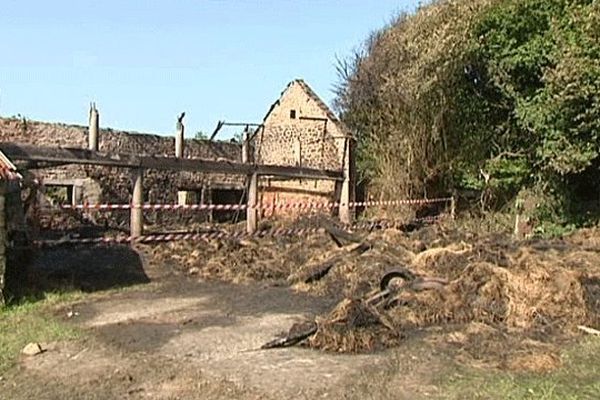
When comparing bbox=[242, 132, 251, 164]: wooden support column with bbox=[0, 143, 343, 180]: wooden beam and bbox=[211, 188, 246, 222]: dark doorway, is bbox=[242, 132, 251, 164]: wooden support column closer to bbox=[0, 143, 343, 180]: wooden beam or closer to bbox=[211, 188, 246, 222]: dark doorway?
bbox=[211, 188, 246, 222]: dark doorway

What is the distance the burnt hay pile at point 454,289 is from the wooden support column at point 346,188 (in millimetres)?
7319

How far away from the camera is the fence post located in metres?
20.1

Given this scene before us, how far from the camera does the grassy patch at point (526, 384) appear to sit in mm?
4629

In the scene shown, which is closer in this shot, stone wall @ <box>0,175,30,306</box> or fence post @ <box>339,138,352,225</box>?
stone wall @ <box>0,175,30,306</box>

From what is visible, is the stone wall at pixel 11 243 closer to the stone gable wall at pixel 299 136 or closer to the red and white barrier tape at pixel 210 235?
the red and white barrier tape at pixel 210 235

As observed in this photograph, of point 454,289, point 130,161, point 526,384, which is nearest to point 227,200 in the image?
point 130,161

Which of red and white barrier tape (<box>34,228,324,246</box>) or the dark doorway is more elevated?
the dark doorway

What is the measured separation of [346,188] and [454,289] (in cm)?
1325

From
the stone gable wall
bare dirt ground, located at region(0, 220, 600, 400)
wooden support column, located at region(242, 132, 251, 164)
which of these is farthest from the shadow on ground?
the stone gable wall

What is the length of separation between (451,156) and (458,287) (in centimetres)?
1353

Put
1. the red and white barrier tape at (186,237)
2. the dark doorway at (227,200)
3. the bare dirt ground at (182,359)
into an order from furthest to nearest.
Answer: the dark doorway at (227,200) < the red and white barrier tape at (186,237) < the bare dirt ground at (182,359)

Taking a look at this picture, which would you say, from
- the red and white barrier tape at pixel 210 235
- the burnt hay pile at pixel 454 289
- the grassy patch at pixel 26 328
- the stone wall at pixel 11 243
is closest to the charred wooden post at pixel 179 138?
the red and white barrier tape at pixel 210 235

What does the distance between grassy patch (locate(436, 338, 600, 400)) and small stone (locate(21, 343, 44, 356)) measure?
3820mm

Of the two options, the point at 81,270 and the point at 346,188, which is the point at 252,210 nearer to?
the point at 346,188
